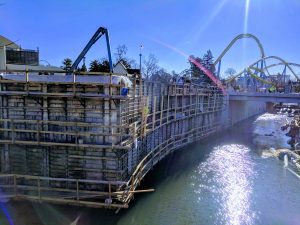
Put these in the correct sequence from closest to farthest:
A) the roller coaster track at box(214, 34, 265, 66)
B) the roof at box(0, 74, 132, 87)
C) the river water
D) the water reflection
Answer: the river water < the roof at box(0, 74, 132, 87) < the water reflection < the roller coaster track at box(214, 34, 265, 66)

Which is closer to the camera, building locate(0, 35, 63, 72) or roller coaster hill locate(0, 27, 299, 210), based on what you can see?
roller coaster hill locate(0, 27, 299, 210)

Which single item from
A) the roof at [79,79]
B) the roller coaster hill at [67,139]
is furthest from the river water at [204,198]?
the roof at [79,79]

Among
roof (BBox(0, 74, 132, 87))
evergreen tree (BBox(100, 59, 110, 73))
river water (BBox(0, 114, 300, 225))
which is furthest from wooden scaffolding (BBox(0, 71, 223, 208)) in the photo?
evergreen tree (BBox(100, 59, 110, 73))

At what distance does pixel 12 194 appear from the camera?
15656 mm

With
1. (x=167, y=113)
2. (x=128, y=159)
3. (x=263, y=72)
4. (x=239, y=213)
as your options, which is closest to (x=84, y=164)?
(x=128, y=159)

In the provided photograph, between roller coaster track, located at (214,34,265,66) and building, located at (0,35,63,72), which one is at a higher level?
roller coaster track, located at (214,34,265,66)

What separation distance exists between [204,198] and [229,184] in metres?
3.94

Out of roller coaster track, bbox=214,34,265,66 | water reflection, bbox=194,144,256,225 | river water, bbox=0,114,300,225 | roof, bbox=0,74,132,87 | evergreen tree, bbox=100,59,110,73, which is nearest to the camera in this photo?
river water, bbox=0,114,300,225

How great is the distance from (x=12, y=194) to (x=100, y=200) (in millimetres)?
4882

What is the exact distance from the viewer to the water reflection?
58.2 ft

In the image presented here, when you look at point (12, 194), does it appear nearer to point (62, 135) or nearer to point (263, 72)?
point (62, 135)

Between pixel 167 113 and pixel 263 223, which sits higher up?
pixel 167 113

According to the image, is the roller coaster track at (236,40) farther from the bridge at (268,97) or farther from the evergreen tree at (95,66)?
the evergreen tree at (95,66)

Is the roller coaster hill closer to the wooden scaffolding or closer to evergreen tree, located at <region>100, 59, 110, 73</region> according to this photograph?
the wooden scaffolding
